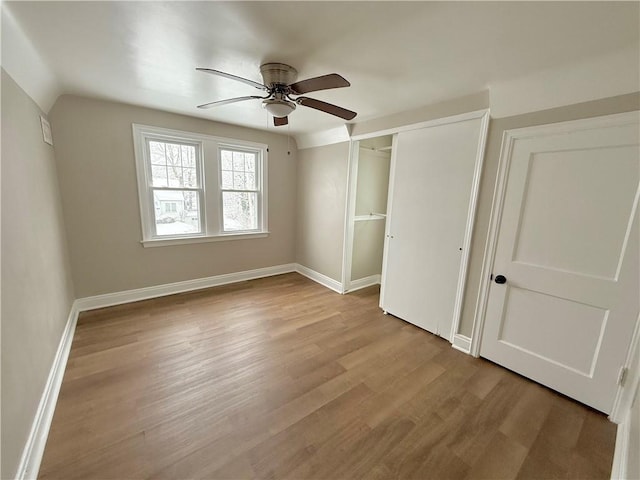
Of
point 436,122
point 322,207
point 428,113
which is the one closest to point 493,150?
point 436,122

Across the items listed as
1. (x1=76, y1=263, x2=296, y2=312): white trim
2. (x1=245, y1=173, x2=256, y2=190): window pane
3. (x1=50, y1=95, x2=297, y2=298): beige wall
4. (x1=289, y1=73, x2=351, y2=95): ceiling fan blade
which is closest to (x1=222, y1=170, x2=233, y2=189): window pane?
(x1=245, y1=173, x2=256, y2=190): window pane

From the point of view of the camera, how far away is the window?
3211mm

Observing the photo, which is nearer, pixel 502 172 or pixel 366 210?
pixel 502 172

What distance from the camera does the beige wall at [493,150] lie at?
1.64 m

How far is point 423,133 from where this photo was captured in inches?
103

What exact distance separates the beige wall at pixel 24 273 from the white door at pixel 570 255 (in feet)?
10.6

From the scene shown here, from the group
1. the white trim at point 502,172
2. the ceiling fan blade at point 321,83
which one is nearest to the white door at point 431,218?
the white trim at point 502,172

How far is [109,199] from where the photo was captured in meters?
2.96

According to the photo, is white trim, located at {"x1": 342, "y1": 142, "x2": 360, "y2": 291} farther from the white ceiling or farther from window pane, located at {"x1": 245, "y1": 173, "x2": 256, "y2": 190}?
window pane, located at {"x1": 245, "y1": 173, "x2": 256, "y2": 190}

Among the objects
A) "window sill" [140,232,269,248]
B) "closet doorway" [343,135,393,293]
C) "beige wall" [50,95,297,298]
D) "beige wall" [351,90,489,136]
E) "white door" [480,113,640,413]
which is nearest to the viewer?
"white door" [480,113,640,413]

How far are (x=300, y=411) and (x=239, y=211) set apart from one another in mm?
3049

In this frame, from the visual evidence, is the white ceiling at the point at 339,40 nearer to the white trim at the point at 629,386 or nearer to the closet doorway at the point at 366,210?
the closet doorway at the point at 366,210

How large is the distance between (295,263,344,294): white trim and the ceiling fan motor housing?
9.01 ft

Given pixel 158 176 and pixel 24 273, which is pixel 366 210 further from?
pixel 24 273
